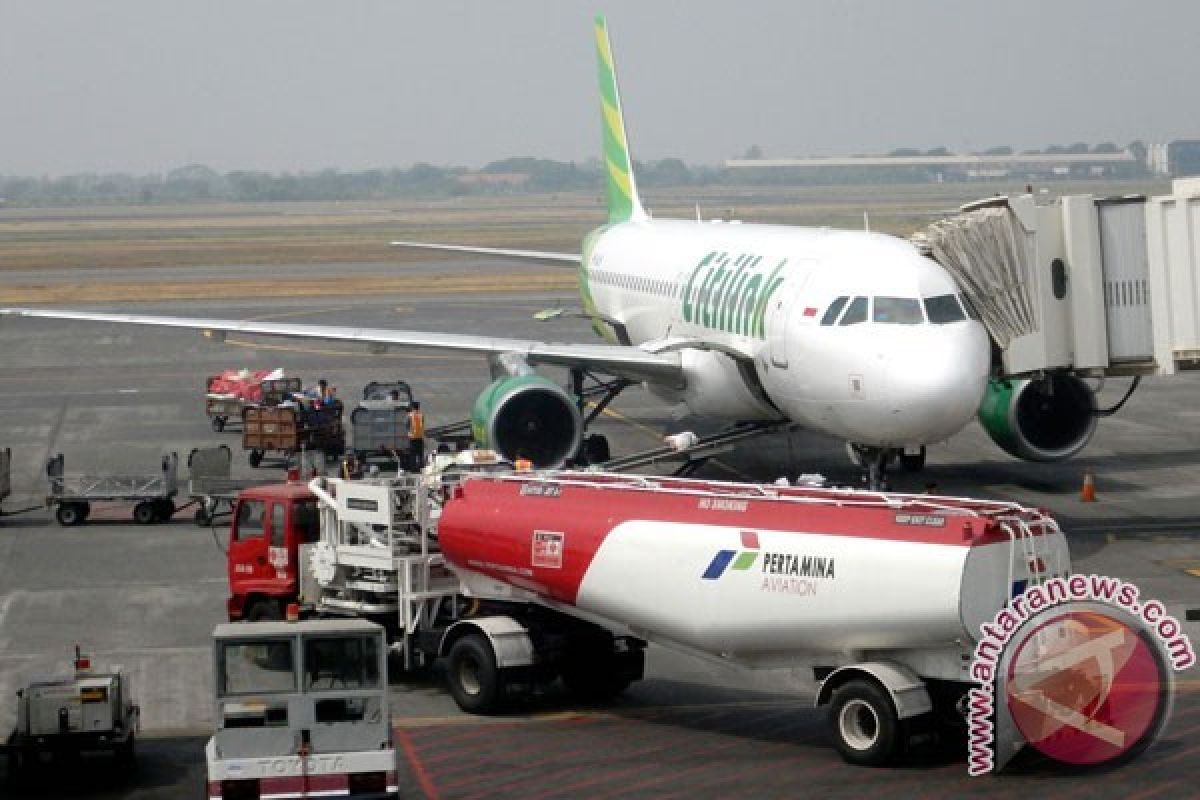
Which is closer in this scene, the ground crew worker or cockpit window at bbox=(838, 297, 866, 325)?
cockpit window at bbox=(838, 297, 866, 325)

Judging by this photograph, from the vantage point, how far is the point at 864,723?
19.7m

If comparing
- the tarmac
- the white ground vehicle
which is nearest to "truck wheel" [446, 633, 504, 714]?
the tarmac

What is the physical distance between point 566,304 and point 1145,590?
65038 mm

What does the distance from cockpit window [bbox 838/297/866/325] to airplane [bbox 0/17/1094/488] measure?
0.07ft

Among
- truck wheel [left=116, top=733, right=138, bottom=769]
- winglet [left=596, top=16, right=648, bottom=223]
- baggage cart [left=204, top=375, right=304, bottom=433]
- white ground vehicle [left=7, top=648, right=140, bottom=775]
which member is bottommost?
truck wheel [left=116, top=733, right=138, bottom=769]

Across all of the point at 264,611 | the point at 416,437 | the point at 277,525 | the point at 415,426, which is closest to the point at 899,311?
the point at 277,525

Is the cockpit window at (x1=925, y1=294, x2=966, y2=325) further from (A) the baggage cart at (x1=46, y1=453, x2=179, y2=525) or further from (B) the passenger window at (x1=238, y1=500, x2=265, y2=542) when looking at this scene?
(A) the baggage cart at (x1=46, y1=453, x2=179, y2=525)

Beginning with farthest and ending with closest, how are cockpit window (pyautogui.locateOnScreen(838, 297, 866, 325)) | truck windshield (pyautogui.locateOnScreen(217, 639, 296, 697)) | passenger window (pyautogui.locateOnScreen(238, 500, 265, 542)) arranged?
cockpit window (pyautogui.locateOnScreen(838, 297, 866, 325)) < passenger window (pyautogui.locateOnScreen(238, 500, 265, 542)) < truck windshield (pyautogui.locateOnScreen(217, 639, 296, 697))

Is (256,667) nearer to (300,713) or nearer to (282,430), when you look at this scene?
(300,713)

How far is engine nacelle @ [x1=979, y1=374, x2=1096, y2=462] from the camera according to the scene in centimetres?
3762

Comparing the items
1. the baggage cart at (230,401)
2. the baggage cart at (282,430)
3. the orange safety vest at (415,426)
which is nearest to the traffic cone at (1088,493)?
the orange safety vest at (415,426)

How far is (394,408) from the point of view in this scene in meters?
42.6

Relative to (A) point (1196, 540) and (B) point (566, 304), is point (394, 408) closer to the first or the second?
(A) point (1196, 540)

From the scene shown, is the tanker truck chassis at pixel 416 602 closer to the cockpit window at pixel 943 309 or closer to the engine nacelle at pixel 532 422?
the cockpit window at pixel 943 309
